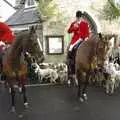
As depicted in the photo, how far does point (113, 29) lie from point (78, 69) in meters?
7.88

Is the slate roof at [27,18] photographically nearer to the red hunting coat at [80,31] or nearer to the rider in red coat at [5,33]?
the red hunting coat at [80,31]

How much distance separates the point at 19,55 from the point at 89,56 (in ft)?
6.17

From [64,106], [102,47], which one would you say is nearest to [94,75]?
[64,106]

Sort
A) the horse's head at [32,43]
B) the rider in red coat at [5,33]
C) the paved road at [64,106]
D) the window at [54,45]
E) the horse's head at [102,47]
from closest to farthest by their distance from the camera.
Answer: the horse's head at [32,43], the paved road at [64,106], the horse's head at [102,47], the rider in red coat at [5,33], the window at [54,45]

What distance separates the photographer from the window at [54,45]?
16719 millimetres

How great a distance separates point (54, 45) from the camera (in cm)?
1672

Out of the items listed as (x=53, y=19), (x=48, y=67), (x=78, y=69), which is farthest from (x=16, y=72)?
(x=53, y=19)

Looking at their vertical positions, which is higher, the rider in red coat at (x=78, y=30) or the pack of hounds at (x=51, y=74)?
the rider in red coat at (x=78, y=30)

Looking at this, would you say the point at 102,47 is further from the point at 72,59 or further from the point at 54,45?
the point at 54,45

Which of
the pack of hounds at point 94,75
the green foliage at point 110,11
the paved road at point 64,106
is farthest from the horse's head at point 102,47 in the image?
the green foliage at point 110,11

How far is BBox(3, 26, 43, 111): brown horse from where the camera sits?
817 cm

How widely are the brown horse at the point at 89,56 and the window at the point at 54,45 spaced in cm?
684

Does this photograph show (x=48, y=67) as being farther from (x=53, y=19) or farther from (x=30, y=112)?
(x=30, y=112)

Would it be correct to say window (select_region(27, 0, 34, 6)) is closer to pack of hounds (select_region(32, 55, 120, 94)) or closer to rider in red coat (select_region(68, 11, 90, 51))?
pack of hounds (select_region(32, 55, 120, 94))
